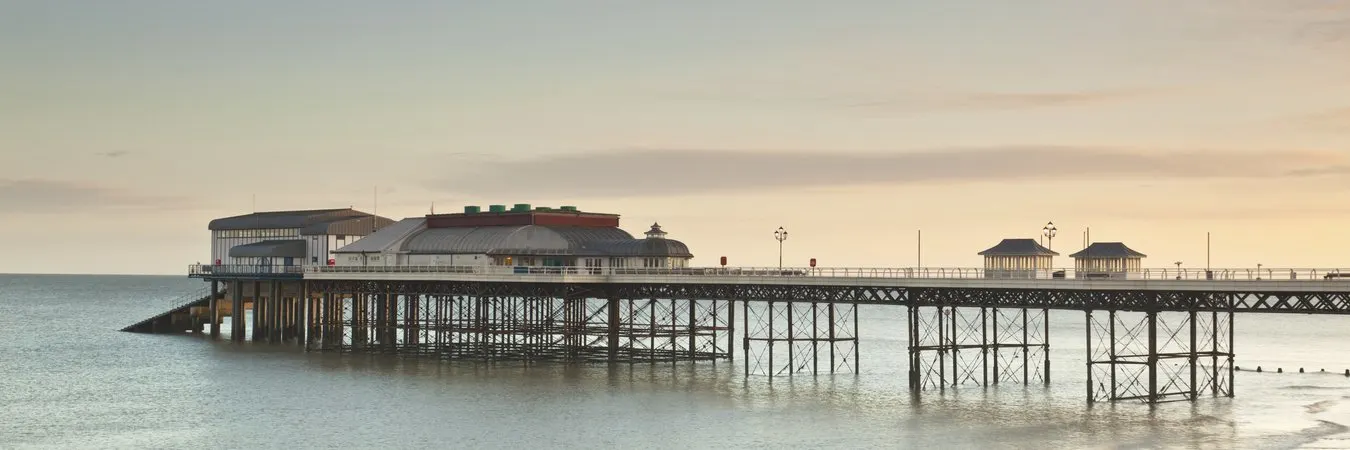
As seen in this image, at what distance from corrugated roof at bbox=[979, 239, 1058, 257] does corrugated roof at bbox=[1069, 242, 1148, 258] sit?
2.25 m

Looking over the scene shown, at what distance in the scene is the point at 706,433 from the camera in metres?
59.7

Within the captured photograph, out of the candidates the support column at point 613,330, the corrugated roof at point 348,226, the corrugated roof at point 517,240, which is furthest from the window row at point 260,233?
the support column at point 613,330

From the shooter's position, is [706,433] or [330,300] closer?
[706,433]

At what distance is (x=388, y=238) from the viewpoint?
356ft

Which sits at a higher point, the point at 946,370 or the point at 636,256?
the point at 636,256

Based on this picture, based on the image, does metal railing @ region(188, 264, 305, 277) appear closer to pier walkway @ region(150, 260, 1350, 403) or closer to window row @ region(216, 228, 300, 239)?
pier walkway @ region(150, 260, 1350, 403)

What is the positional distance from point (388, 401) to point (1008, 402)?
2959 cm

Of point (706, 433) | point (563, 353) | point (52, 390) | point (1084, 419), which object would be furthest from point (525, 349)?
point (1084, 419)

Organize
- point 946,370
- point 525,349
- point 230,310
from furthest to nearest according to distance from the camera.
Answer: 1. point 230,310
2. point 525,349
3. point 946,370

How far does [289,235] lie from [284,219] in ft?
5.91

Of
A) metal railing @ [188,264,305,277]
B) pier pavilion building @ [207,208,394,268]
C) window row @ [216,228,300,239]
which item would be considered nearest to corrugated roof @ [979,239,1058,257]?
metal railing @ [188,264,305,277]

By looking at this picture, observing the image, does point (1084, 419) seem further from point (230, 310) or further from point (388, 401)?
point (230, 310)

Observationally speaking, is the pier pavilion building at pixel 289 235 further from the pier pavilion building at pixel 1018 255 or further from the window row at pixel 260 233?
the pier pavilion building at pixel 1018 255

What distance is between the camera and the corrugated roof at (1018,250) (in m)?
78.2
